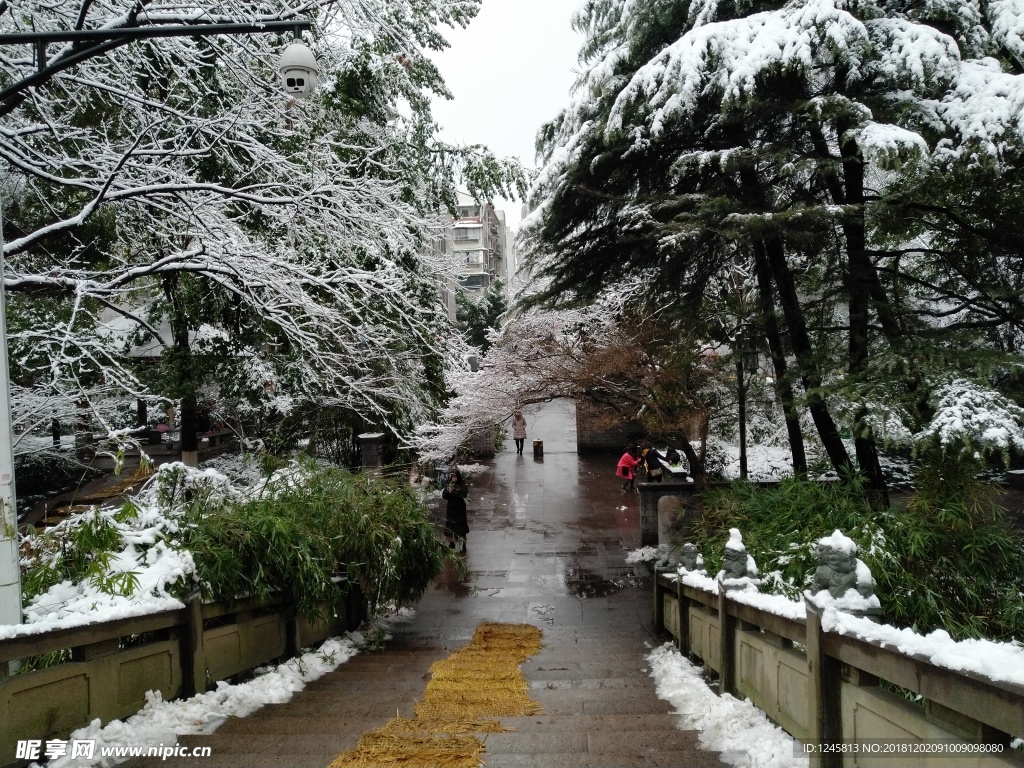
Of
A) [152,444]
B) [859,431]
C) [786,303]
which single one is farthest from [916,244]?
[152,444]

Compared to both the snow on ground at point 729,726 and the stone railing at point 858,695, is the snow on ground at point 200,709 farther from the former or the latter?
the stone railing at point 858,695

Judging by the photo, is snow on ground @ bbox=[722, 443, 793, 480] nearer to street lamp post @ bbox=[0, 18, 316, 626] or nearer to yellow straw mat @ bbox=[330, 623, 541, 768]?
yellow straw mat @ bbox=[330, 623, 541, 768]

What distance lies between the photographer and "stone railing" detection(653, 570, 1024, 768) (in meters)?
3.08

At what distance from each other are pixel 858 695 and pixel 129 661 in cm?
459

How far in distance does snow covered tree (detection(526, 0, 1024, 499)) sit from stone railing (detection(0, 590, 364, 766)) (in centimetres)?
614

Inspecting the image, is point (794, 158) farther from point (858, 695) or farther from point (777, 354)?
point (858, 695)

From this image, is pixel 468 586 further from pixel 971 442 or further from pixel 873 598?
pixel 873 598

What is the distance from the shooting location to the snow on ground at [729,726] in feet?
15.3

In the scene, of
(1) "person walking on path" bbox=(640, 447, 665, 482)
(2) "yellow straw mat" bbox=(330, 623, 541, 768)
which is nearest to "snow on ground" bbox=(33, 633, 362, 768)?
(2) "yellow straw mat" bbox=(330, 623, 541, 768)

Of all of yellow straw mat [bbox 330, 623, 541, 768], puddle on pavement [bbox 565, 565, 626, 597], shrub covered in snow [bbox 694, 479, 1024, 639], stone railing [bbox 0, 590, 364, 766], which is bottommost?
puddle on pavement [bbox 565, 565, 626, 597]

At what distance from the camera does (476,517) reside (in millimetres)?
18891

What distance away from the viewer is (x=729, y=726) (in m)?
5.30

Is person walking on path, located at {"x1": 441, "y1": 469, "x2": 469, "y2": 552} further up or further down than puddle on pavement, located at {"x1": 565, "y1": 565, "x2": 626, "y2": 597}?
further up

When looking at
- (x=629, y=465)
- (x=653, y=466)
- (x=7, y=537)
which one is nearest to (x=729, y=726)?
(x=7, y=537)
